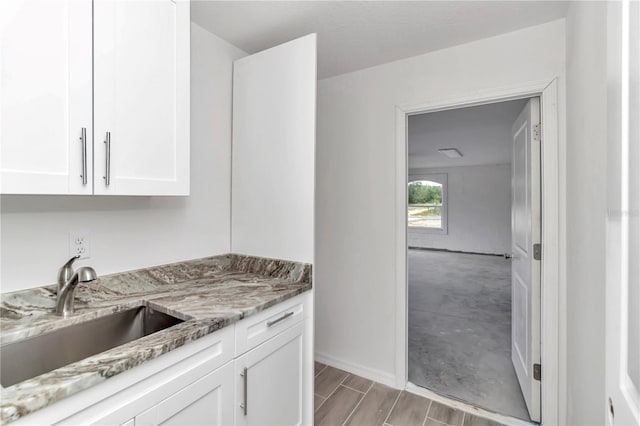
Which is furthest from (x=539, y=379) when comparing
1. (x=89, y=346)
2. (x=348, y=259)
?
(x=89, y=346)

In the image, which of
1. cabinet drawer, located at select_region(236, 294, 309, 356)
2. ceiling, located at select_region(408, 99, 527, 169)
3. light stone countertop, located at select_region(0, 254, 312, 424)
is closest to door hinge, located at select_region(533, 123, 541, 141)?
ceiling, located at select_region(408, 99, 527, 169)

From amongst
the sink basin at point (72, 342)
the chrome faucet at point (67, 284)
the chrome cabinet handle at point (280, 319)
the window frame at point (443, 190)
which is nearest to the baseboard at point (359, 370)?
the chrome cabinet handle at point (280, 319)

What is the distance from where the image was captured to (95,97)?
119cm

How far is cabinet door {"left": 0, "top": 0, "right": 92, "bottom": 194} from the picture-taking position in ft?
3.28

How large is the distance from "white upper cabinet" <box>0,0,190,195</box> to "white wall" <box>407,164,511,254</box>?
7.97 meters

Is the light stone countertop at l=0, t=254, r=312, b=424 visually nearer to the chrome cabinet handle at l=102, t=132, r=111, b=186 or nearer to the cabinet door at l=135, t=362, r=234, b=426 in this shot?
the cabinet door at l=135, t=362, r=234, b=426

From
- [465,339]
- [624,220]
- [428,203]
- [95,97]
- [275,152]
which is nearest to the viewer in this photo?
[624,220]

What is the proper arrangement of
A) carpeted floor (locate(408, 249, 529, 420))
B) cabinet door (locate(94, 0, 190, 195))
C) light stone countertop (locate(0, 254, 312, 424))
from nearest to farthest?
light stone countertop (locate(0, 254, 312, 424)) < cabinet door (locate(94, 0, 190, 195)) < carpeted floor (locate(408, 249, 529, 420))

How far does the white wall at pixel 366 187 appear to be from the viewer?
7.02 feet

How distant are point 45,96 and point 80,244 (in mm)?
675

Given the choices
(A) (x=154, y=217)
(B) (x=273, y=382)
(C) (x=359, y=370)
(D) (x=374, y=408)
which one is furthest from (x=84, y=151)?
(C) (x=359, y=370)

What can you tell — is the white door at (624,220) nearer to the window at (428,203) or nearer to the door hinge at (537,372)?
the door hinge at (537,372)

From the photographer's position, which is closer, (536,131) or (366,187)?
(536,131)

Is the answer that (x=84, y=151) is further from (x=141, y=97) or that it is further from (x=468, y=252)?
(x=468, y=252)
